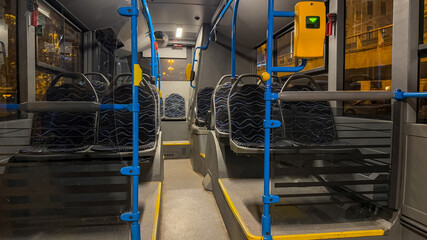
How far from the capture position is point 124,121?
2.24m

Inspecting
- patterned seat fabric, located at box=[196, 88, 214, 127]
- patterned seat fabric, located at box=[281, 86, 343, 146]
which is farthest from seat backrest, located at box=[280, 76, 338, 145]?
patterned seat fabric, located at box=[196, 88, 214, 127]

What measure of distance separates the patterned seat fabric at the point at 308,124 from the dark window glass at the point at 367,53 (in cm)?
29

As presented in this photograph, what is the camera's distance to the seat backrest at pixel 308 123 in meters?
2.05

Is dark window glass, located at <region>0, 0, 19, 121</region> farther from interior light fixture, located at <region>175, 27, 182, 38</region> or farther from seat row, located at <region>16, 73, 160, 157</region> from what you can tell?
interior light fixture, located at <region>175, 27, 182, 38</region>

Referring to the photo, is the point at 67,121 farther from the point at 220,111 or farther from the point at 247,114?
the point at 220,111

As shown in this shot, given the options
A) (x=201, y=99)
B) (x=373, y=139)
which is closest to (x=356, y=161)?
(x=373, y=139)

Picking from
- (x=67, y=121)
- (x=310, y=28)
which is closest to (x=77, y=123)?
(x=67, y=121)

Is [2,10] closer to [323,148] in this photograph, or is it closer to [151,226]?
[151,226]

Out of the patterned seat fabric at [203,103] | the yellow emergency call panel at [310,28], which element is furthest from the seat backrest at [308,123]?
the patterned seat fabric at [203,103]

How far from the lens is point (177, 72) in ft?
27.7

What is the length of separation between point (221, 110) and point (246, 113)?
1.69 ft

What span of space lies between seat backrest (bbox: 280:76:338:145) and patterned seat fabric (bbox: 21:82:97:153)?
1.28 metres

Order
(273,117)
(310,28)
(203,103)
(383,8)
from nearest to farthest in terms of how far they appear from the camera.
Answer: (310,28) < (273,117) < (383,8) < (203,103)

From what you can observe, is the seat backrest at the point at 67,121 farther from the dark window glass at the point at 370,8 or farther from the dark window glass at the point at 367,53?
the dark window glass at the point at 370,8
